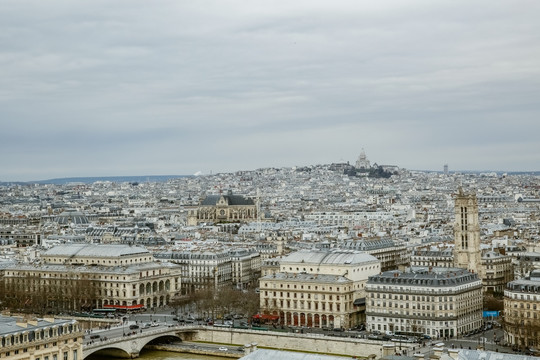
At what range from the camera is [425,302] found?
74250 millimetres

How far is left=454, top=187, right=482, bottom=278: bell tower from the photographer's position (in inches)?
3516

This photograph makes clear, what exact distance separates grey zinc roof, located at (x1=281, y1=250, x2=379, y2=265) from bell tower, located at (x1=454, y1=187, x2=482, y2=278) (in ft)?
29.0

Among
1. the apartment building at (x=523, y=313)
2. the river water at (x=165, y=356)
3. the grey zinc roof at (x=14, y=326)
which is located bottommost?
the river water at (x=165, y=356)

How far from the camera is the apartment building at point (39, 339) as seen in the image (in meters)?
54.6

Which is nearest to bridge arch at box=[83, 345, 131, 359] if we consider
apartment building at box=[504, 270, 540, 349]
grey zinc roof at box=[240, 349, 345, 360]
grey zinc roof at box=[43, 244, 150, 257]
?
grey zinc roof at box=[43, 244, 150, 257]

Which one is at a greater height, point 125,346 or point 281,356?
point 281,356

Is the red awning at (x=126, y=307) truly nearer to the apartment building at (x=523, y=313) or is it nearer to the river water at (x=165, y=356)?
the river water at (x=165, y=356)

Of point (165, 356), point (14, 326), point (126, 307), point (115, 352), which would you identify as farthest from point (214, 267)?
point (14, 326)

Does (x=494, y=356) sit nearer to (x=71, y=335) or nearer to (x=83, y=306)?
(x=71, y=335)

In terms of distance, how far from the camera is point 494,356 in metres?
49.5

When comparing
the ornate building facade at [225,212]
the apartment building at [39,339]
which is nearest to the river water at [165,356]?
the apartment building at [39,339]

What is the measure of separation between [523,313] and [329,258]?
1970 cm

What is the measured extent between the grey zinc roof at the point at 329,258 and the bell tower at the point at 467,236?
8844 mm

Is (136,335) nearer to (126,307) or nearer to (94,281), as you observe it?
(126,307)
